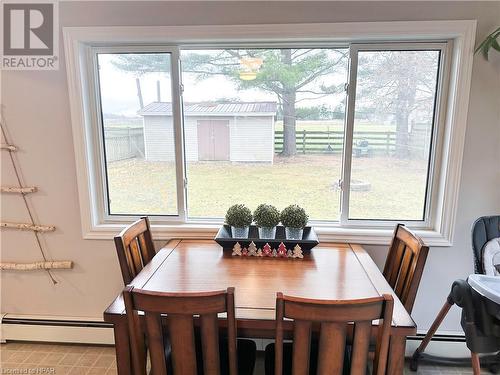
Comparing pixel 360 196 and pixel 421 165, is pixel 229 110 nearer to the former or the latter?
pixel 360 196

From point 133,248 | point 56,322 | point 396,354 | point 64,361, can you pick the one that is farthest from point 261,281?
point 56,322

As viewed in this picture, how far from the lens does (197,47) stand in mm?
2096

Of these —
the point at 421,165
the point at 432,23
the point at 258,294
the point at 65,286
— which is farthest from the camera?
the point at 65,286

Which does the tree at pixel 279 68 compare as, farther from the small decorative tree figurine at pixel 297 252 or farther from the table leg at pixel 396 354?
the table leg at pixel 396 354

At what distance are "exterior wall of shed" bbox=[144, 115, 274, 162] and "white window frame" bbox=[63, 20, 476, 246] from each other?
7 centimetres

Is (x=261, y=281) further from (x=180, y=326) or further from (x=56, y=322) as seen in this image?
(x=56, y=322)

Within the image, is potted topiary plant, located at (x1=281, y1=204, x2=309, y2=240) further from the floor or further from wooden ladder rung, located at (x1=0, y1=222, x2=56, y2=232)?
wooden ladder rung, located at (x1=0, y1=222, x2=56, y2=232)

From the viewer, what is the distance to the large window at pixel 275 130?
2.06 m

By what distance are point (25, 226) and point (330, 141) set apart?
2095 mm

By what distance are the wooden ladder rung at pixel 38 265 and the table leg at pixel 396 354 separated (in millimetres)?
2012

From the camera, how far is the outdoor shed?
2166mm

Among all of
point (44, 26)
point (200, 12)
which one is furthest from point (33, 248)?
point (200, 12)

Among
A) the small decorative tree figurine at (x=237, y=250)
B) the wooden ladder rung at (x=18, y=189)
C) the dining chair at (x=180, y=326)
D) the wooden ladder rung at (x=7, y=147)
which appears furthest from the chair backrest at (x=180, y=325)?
the wooden ladder rung at (x=7, y=147)

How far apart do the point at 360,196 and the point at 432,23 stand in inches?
42.1
